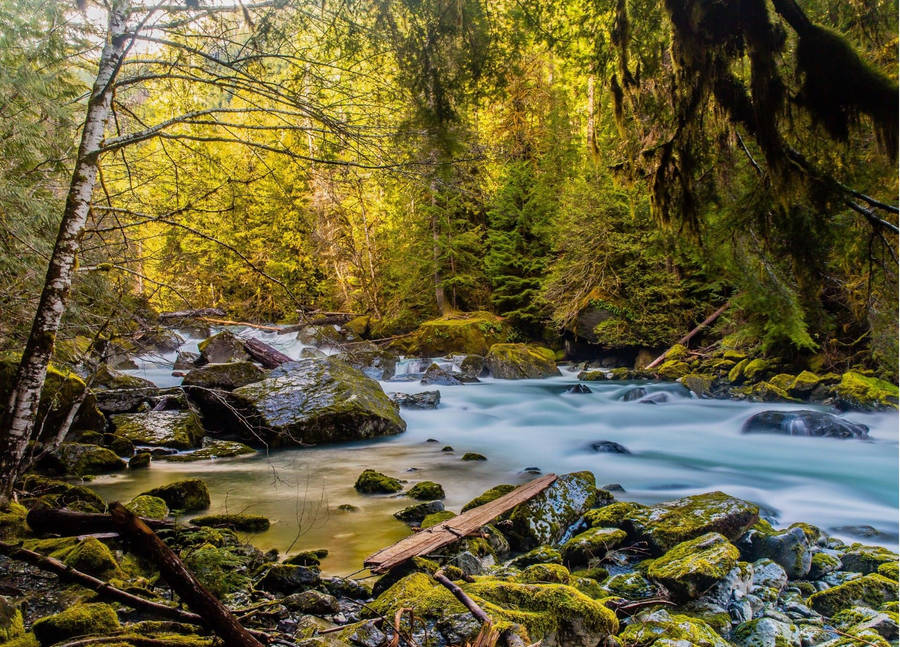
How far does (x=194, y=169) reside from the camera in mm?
5781

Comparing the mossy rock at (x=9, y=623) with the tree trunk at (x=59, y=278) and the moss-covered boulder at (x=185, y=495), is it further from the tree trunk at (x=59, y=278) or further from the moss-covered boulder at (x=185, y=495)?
the moss-covered boulder at (x=185, y=495)

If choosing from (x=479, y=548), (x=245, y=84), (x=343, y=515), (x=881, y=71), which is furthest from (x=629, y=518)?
(x=245, y=84)

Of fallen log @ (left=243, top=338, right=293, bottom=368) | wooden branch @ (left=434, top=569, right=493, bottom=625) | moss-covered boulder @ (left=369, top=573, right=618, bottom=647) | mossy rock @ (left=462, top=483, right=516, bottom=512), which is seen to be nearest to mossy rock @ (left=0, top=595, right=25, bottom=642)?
moss-covered boulder @ (left=369, top=573, right=618, bottom=647)

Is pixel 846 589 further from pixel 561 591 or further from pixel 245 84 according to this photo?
pixel 245 84

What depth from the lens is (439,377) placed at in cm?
1528

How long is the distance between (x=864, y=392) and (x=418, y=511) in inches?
397

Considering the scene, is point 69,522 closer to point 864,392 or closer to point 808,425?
point 808,425

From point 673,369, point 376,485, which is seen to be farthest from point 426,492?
point 673,369

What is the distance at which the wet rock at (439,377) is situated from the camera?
15.0 metres

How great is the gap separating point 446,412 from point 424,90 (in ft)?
30.3

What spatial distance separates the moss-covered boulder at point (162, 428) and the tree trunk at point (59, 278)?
4.12 m

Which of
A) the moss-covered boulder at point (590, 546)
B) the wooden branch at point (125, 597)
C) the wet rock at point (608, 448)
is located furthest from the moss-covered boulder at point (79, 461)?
the wet rock at point (608, 448)

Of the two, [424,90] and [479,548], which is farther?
[479,548]

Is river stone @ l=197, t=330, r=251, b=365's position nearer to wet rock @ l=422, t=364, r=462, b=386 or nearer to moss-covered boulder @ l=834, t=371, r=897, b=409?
wet rock @ l=422, t=364, r=462, b=386
